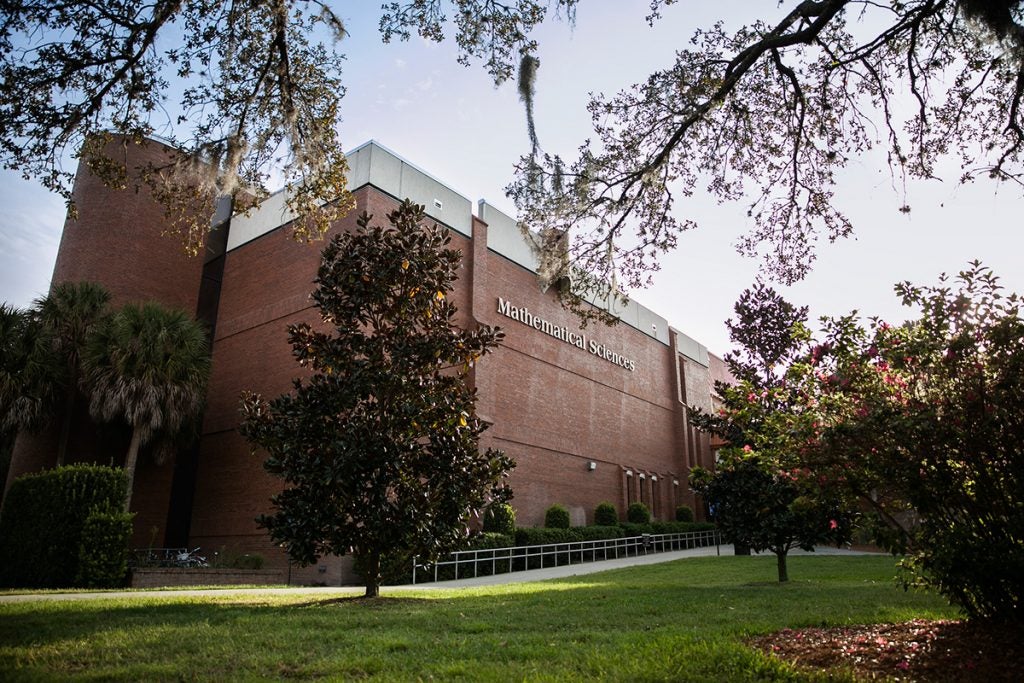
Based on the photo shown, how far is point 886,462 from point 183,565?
17571 mm

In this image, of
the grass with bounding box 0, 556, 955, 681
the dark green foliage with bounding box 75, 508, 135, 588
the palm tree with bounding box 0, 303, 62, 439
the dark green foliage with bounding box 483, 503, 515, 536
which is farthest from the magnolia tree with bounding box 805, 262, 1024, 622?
the palm tree with bounding box 0, 303, 62, 439

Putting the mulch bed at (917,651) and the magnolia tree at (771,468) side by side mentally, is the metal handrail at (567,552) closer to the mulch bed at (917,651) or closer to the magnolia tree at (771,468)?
the magnolia tree at (771,468)

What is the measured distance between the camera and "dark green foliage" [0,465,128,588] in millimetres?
14461

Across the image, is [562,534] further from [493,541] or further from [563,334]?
[563,334]

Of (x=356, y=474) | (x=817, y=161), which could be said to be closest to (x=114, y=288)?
(x=356, y=474)

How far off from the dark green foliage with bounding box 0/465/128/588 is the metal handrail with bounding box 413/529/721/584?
22.8ft

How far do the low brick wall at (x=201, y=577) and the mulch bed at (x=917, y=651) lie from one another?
14.4m

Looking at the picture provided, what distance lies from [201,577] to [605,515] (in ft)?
51.0

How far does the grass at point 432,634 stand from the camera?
15.4 ft

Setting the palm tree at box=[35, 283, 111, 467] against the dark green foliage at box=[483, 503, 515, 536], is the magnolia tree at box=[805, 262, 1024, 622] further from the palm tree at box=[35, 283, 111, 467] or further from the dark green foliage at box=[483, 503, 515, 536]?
the palm tree at box=[35, 283, 111, 467]

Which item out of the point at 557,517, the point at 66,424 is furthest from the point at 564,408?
the point at 66,424

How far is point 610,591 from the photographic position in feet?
36.8

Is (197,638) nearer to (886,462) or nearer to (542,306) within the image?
(886,462)

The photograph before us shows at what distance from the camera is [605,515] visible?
90.5 feet
